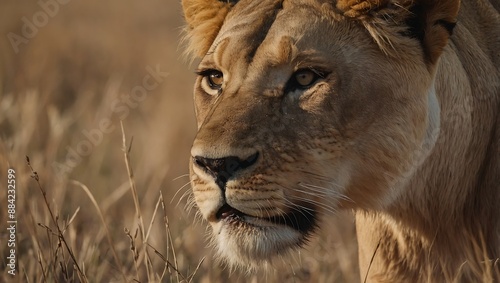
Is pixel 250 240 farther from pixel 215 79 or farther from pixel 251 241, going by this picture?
pixel 215 79

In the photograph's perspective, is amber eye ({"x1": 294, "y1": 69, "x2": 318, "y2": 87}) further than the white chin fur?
Yes

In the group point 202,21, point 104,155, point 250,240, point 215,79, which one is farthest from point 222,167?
point 104,155

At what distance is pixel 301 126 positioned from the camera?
367 cm

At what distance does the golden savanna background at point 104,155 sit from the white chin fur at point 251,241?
9 centimetres

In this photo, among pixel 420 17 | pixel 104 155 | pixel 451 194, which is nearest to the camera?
pixel 420 17

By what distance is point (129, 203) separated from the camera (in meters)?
7.57

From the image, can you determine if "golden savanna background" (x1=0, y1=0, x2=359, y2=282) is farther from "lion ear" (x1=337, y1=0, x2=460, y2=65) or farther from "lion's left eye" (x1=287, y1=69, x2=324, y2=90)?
"lion ear" (x1=337, y1=0, x2=460, y2=65)

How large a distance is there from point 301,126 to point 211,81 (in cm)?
58

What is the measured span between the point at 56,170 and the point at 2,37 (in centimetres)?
472

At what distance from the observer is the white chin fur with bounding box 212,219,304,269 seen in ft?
11.6

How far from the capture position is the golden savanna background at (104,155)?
15.2 ft

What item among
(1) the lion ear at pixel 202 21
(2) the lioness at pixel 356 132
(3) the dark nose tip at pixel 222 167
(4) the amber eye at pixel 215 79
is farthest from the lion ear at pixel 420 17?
(3) the dark nose tip at pixel 222 167

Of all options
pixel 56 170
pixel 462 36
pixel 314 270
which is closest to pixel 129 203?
pixel 56 170

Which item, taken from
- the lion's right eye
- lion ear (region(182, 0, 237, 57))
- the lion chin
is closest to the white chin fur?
the lion chin
